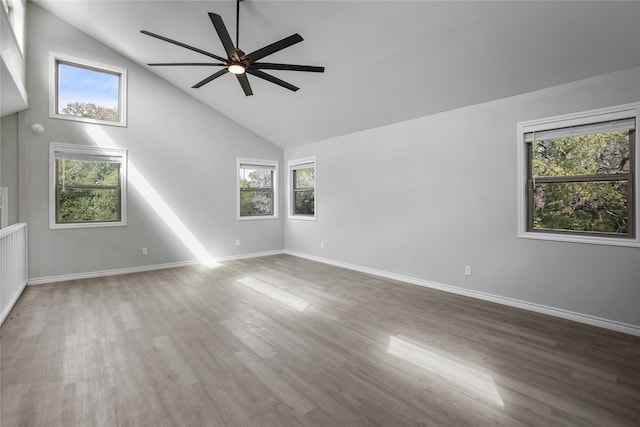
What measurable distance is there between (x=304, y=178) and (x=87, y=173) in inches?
154

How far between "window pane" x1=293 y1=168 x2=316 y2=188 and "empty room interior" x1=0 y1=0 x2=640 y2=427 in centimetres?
28

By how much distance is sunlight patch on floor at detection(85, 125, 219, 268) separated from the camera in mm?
4992

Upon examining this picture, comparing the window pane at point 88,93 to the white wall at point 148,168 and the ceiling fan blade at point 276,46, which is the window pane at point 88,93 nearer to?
the white wall at point 148,168

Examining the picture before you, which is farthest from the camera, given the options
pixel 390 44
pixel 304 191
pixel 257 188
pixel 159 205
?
pixel 257 188

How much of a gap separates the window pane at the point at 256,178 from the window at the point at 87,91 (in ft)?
7.67

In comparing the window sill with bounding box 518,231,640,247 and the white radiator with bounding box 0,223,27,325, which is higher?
the window sill with bounding box 518,231,640,247

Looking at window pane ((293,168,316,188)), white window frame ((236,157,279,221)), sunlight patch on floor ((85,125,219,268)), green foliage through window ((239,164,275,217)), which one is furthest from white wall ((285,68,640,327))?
sunlight patch on floor ((85,125,219,268))

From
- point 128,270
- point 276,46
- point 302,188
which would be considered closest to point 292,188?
point 302,188

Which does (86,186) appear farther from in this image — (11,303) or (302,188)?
(302,188)

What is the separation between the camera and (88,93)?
4988 millimetres

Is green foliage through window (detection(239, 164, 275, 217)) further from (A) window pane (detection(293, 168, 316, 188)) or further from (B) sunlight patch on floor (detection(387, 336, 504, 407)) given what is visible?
(B) sunlight patch on floor (detection(387, 336, 504, 407))

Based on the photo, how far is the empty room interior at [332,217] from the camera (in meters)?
2.07

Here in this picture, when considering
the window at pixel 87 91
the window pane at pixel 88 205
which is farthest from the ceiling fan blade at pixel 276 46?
the window pane at pixel 88 205

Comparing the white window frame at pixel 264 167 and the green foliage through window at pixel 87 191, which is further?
the white window frame at pixel 264 167
